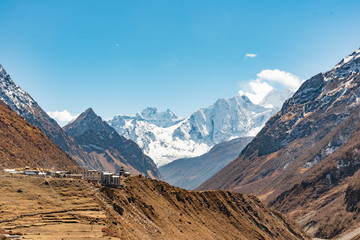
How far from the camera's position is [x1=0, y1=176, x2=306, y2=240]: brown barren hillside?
8544 centimetres

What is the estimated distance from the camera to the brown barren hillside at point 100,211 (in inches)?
3364

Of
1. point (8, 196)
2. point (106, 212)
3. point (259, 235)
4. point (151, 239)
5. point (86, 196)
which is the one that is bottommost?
point (259, 235)

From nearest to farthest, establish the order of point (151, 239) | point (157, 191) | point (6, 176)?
point (151, 239) < point (6, 176) < point (157, 191)

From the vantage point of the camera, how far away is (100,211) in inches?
3839

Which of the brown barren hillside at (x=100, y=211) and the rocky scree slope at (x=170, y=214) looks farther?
the rocky scree slope at (x=170, y=214)

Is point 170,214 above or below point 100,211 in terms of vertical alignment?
below

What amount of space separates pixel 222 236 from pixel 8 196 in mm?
87031

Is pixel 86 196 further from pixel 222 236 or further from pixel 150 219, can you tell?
pixel 222 236

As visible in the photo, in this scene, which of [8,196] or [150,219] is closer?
[8,196]

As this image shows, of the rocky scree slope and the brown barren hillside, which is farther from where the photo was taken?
the rocky scree slope

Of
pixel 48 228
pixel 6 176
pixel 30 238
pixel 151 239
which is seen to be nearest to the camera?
pixel 30 238

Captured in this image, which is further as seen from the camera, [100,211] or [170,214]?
[170,214]

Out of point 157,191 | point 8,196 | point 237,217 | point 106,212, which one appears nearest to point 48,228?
point 106,212

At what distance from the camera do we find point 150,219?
121188 millimetres
